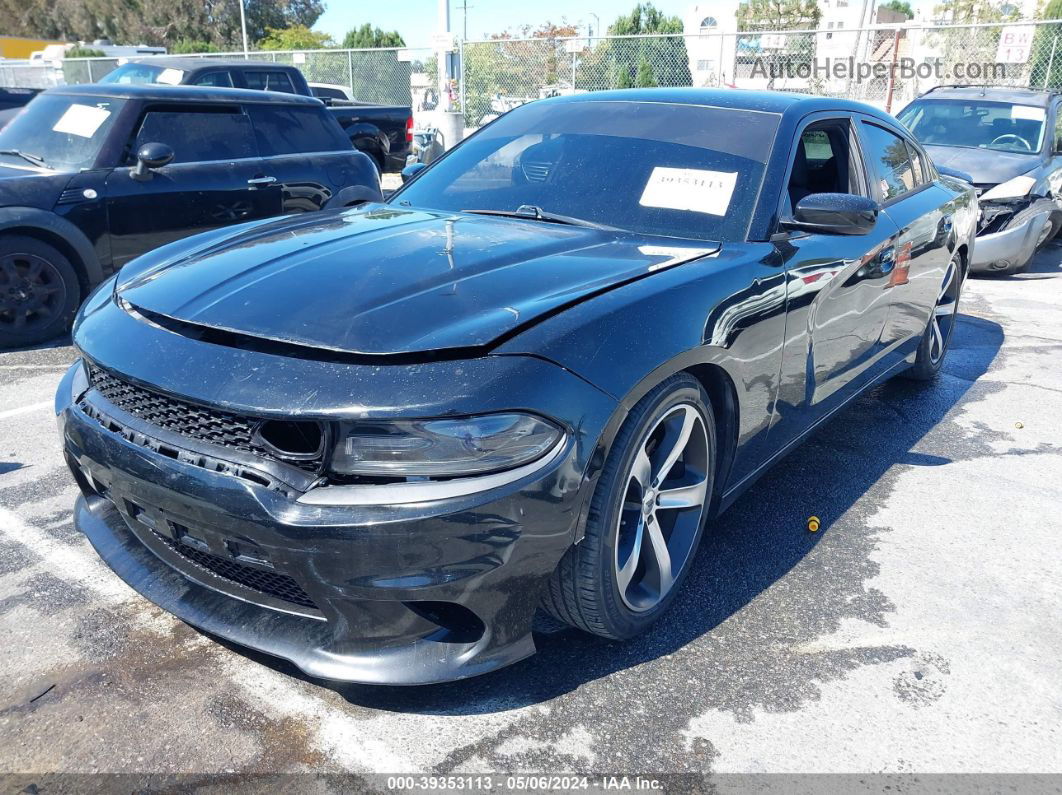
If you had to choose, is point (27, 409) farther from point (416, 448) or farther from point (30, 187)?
point (416, 448)

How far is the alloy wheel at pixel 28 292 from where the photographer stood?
5.41 metres

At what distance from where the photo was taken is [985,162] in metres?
8.83

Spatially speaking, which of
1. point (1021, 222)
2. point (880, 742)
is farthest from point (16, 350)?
point (1021, 222)

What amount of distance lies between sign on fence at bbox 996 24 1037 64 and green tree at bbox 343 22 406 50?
143ft

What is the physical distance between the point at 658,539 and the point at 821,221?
1.30 m

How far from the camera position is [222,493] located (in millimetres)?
2000

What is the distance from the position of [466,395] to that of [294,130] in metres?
5.58

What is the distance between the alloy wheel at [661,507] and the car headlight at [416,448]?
54cm

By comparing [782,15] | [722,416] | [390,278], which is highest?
[782,15]

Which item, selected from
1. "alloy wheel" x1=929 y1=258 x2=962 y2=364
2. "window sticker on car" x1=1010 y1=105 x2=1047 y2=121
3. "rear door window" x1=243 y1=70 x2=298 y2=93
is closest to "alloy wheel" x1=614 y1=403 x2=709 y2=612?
"alloy wheel" x1=929 y1=258 x2=962 y2=364

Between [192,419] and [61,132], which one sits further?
[61,132]

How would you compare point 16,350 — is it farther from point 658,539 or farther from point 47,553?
point 658,539

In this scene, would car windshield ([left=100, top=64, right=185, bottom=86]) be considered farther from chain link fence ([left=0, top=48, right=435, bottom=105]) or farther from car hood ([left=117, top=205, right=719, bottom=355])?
chain link fence ([left=0, top=48, right=435, bottom=105])

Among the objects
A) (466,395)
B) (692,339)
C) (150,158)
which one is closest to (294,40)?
(150,158)
